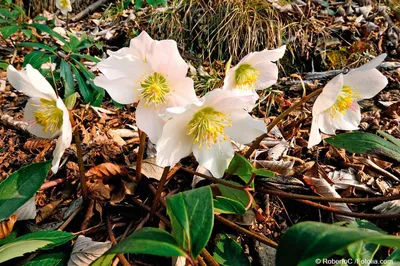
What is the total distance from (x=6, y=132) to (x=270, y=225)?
47.5 inches

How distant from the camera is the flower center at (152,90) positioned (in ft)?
2.94

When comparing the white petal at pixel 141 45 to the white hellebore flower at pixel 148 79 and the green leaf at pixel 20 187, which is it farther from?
the green leaf at pixel 20 187

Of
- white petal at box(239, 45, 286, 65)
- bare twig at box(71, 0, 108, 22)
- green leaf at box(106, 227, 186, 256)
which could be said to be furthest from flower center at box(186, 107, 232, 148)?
bare twig at box(71, 0, 108, 22)

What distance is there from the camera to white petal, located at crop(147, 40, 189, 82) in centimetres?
82

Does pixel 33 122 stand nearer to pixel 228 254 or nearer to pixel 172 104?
pixel 172 104

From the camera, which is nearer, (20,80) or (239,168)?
(20,80)

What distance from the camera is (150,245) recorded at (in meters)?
0.59

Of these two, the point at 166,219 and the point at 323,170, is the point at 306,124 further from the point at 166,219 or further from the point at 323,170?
the point at 166,219

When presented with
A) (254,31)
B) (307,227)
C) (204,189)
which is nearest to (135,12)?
(254,31)

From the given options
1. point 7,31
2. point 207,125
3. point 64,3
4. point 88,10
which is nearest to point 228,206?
point 207,125

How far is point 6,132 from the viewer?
1545mm

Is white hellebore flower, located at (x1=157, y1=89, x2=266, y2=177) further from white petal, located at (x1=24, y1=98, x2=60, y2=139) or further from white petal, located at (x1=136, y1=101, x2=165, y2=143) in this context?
white petal, located at (x1=24, y1=98, x2=60, y2=139)

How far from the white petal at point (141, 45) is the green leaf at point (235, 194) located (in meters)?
0.45

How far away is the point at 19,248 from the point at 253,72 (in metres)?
0.78
